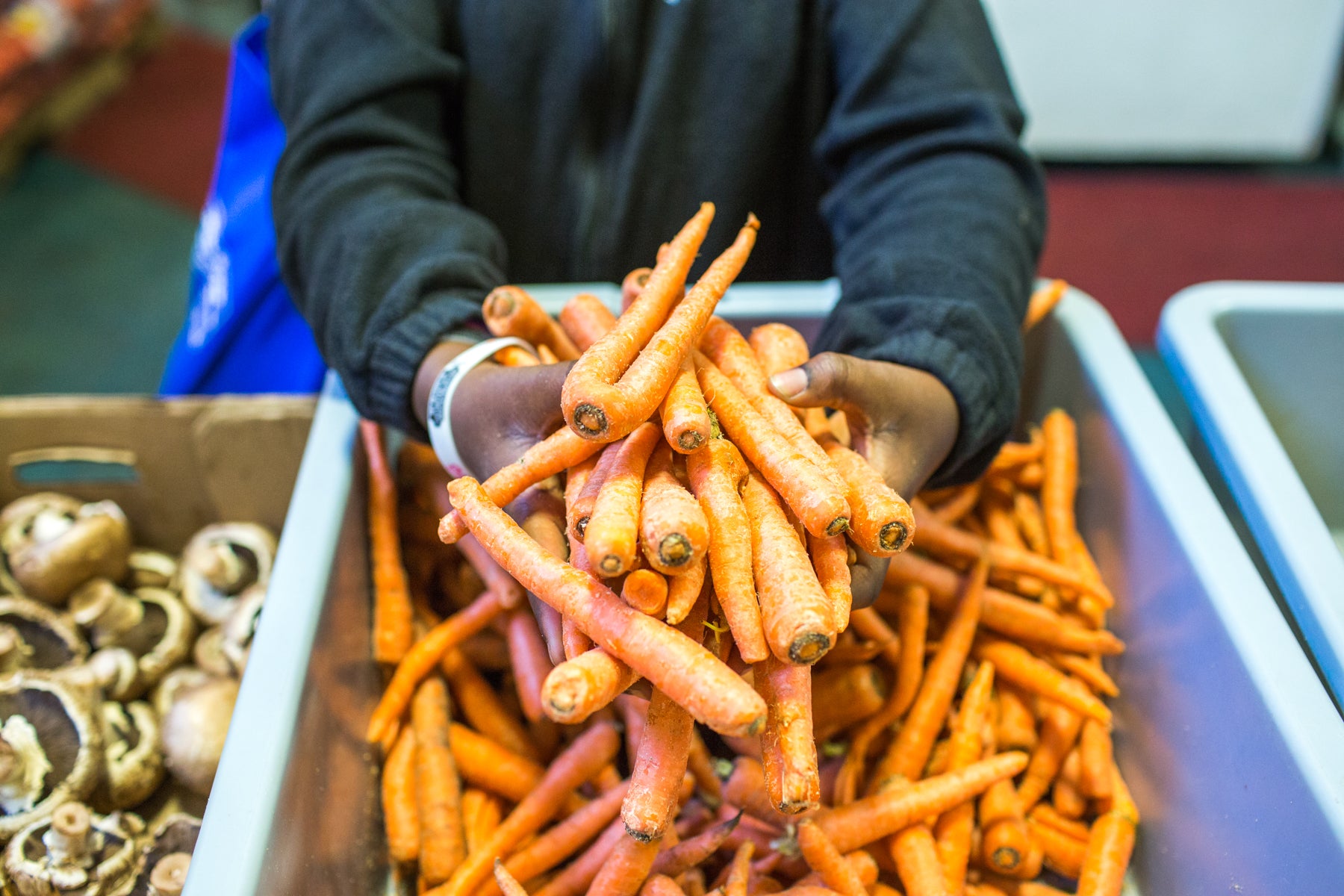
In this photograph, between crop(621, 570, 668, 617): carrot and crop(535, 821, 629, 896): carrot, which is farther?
crop(535, 821, 629, 896): carrot

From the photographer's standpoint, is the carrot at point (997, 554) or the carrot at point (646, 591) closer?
the carrot at point (646, 591)

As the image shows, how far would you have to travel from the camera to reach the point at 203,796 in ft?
3.19

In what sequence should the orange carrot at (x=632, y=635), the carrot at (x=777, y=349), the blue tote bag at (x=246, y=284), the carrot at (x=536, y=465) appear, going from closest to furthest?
the orange carrot at (x=632, y=635) < the carrot at (x=536, y=465) < the carrot at (x=777, y=349) < the blue tote bag at (x=246, y=284)

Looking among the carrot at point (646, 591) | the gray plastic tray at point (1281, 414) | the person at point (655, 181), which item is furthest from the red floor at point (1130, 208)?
the carrot at point (646, 591)

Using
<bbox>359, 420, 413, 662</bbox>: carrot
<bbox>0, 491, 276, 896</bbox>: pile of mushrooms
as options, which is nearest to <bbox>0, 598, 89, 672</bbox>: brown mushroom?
<bbox>0, 491, 276, 896</bbox>: pile of mushrooms

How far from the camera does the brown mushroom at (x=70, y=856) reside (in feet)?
2.73

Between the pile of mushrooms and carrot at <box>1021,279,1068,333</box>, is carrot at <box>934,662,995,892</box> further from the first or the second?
the pile of mushrooms

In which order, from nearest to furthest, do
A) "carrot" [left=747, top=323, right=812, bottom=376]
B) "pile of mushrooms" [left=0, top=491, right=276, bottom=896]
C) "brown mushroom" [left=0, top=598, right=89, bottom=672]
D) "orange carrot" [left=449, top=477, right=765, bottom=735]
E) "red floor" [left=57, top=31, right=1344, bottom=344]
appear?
1. "orange carrot" [left=449, top=477, right=765, bottom=735]
2. "carrot" [left=747, top=323, right=812, bottom=376]
3. "pile of mushrooms" [left=0, top=491, right=276, bottom=896]
4. "brown mushroom" [left=0, top=598, right=89, bottom=672]
5. "red floor" [left=57, top=31, right=1344, bottom=344]

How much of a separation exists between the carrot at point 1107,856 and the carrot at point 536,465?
0.58m

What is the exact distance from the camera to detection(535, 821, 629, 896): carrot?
784 millimetres

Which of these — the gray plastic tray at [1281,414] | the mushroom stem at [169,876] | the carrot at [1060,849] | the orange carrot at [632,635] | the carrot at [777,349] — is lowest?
the mushroom stem at [169,876]

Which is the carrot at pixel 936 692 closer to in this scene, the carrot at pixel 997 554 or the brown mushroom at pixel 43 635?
the carrot at pixel 997 554

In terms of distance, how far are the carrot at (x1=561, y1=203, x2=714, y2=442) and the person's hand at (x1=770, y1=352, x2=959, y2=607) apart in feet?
0.33

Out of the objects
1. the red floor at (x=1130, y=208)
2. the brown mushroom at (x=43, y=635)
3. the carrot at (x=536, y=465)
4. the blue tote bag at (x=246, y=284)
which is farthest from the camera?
the red floor at (x=1130, y=208)
